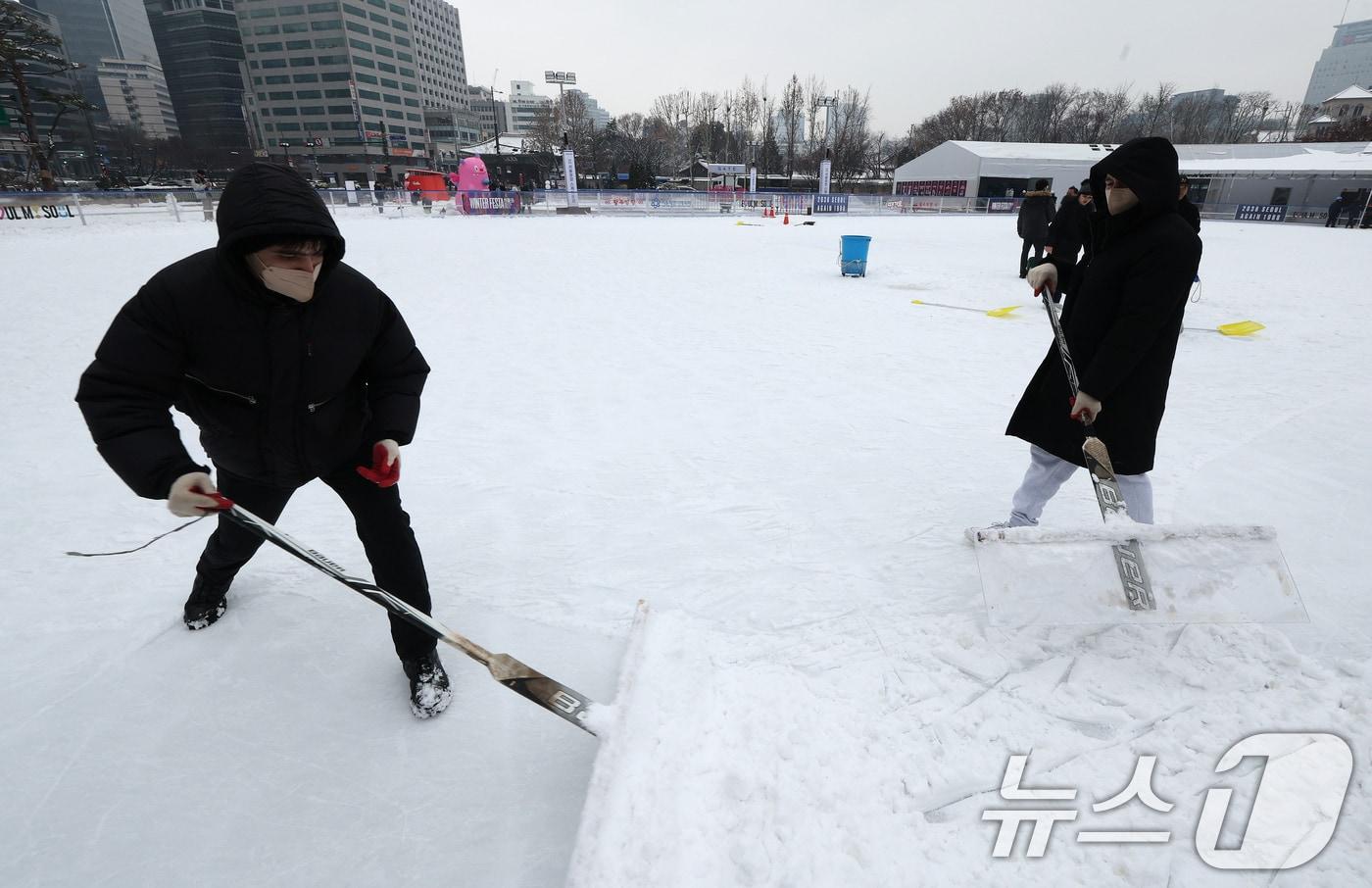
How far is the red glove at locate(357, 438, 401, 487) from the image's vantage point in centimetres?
183

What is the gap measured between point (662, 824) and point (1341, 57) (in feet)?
662

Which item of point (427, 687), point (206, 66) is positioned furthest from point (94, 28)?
point (427, 687)

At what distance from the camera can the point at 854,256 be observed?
10516mm

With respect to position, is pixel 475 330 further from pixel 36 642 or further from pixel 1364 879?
pixel 1364 879

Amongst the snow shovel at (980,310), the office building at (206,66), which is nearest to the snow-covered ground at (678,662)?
the snow shovel at (980,310)

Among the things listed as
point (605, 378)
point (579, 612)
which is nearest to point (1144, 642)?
point (579, 612)

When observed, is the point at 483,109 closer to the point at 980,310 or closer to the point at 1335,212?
the point at 1335,212

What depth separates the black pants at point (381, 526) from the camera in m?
1.98

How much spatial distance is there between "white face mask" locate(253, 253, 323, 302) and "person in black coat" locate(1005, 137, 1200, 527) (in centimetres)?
251

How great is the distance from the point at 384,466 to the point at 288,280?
57cm

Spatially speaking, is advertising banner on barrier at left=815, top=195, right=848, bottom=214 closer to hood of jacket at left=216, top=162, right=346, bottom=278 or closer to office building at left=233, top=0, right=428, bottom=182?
hood of jacket at left=216, top=162, right=346, bottom=278

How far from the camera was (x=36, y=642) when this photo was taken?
7.82 ft

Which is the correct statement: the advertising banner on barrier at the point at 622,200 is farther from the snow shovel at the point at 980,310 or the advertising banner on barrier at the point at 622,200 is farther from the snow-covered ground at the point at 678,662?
the snow-covered ground at the point at 678,662

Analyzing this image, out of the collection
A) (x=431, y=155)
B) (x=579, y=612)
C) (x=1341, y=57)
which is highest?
(x=1341, y=57)
